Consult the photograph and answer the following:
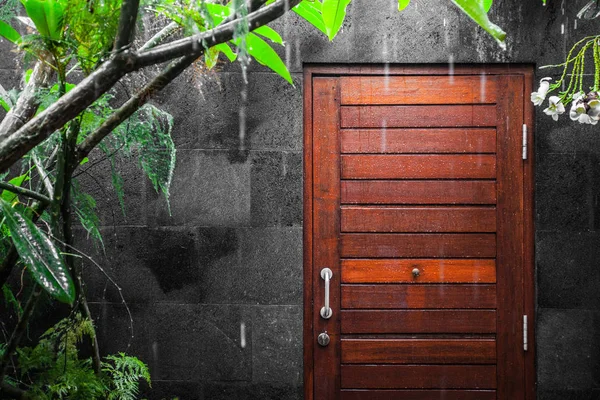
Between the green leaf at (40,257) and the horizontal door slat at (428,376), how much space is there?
2197 millimetres

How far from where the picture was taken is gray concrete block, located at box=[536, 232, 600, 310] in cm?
301

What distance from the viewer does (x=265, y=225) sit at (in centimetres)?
302

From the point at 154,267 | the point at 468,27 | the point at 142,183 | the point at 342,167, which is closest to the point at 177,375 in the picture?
the point at 154,267

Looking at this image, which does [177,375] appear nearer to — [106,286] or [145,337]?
[145,337]

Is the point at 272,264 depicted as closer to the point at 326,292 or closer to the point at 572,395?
the point at 326,292

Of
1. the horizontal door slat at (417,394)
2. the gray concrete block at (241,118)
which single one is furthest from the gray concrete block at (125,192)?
the horizontal door slat at (417,394)

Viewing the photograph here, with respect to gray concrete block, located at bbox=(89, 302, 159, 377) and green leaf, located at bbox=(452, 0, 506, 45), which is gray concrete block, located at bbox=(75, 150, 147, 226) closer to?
gray concrete block, located at bbox=(89, 302, 159, 377)

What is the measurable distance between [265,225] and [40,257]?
1938mm

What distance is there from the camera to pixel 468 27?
3029 millimetres

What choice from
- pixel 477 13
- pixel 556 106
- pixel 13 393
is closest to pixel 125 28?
pixel 477 13

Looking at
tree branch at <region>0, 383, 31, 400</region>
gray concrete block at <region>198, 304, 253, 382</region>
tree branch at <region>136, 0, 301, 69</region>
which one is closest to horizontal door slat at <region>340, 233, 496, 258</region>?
gray concrete block at <region>198, 304, 253, 382</region>

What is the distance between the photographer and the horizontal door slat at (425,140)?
3086 millimetres

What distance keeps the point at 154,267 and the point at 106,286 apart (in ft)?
0.84

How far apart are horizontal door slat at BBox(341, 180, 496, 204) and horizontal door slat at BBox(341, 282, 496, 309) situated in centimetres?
44
